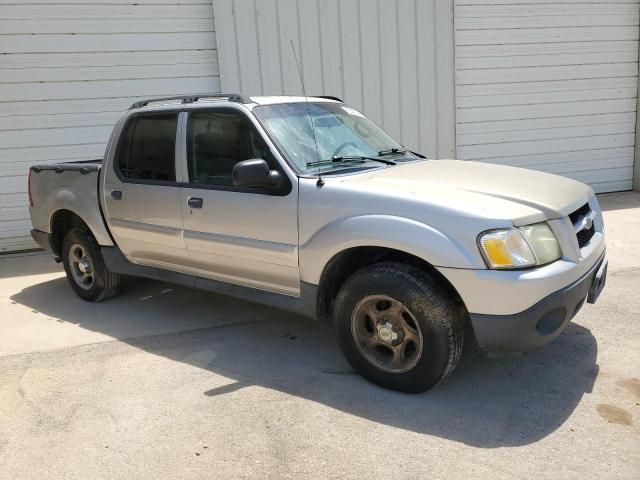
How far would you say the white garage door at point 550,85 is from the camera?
892 centimetres

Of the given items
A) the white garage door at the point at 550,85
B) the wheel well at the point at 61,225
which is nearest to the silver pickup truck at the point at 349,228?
the wheel well at the point at 61,225

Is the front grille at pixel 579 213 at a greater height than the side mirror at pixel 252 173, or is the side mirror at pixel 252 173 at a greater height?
the side mirror at pixel 252 173

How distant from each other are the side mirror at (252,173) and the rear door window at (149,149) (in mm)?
1075

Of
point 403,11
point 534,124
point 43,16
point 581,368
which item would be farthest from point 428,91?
point 581,368

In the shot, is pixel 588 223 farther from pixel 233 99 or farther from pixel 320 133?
pixel 233 99

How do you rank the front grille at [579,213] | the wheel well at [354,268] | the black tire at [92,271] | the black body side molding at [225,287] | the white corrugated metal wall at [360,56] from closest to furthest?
the wheel well at [354,268], the front grille at [579,213], the black body side molding at [225,287], the black tire at [92,271], the white corrugated metal wall at [360,56]

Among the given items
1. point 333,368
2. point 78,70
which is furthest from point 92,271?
point 78,70

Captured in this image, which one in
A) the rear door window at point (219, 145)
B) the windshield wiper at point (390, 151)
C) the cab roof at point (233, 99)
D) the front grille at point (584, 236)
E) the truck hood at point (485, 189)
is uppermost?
the cab roof at point (233, 99)

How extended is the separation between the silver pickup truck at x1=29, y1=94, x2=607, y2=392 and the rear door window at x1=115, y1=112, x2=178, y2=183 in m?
0.01

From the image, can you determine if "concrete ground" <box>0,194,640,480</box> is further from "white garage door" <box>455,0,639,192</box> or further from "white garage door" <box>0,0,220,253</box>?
"white garage door" <box>455,0,639,192</box>

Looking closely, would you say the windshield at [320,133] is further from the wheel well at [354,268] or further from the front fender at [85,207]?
the front fender at [85,207]

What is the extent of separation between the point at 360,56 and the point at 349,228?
561 centimetres

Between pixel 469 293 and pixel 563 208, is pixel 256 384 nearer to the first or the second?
pixel 469 293

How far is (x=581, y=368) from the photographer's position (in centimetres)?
361
